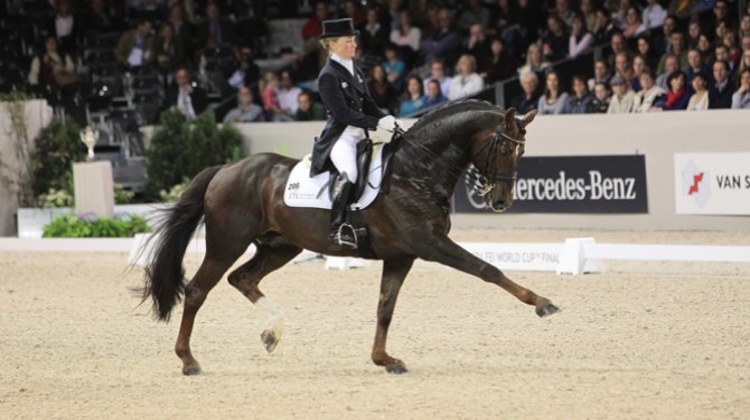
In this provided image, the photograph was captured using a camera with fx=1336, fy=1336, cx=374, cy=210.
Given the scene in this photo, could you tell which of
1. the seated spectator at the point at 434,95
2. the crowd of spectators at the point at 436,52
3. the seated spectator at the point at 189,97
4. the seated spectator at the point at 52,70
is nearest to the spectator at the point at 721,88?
the crowd of spectators at the point at 436,52

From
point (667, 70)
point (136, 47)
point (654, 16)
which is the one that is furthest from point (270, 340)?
point (136, 47)

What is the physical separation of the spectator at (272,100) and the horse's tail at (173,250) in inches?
352

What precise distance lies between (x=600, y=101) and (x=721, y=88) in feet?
4.52

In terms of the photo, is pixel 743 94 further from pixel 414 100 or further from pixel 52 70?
pixel 52 70

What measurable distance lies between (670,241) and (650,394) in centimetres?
698

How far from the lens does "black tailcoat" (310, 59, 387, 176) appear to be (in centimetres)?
764

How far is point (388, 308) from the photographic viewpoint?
755 centimetres

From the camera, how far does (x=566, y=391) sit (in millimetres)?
6707

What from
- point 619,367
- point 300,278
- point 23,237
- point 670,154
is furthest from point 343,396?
point 23,237

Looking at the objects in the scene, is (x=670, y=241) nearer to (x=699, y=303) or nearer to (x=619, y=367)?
(x=699, y=303)

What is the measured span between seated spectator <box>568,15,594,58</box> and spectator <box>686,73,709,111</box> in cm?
214

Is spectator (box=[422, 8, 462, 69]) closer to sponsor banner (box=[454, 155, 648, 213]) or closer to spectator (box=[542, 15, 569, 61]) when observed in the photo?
spectator (box=[542, 15, 569, 61])

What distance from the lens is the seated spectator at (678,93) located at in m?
14.3

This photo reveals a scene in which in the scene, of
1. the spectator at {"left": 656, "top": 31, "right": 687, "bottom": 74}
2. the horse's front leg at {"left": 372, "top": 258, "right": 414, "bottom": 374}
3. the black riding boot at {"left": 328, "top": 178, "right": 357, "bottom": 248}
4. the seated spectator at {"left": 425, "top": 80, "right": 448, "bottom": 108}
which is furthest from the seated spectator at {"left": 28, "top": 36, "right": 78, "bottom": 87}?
the horse's front leg at {"left": 372, "top": 258, "right": 414, "bottom": 374}
